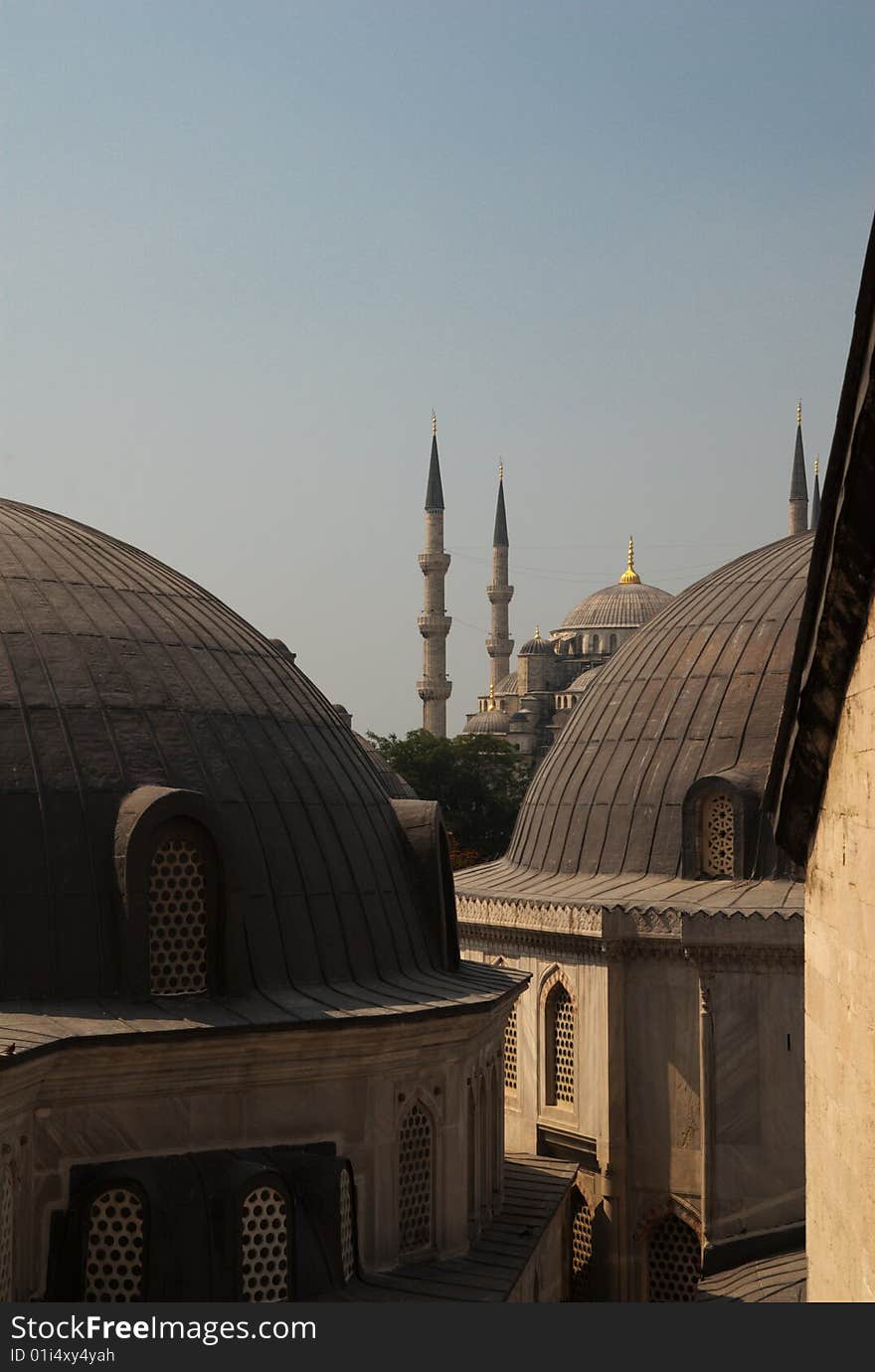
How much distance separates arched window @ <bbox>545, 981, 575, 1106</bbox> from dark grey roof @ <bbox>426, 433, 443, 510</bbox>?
75391mm

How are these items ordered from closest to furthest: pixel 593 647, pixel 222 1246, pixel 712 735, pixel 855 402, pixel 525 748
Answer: pixel 855 402 < pixel 222 1246 < pixel 712 735 < pixel 525 748 < pixel 593 647

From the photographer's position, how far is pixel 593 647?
357 feet

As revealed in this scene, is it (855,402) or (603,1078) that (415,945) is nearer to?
(603,1078)

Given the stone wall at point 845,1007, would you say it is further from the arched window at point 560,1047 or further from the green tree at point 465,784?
the green tree at point 465,784

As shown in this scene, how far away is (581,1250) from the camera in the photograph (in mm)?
22781

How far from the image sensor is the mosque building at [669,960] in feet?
69.2

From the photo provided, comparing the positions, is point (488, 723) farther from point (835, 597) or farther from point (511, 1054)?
point (835, 597)

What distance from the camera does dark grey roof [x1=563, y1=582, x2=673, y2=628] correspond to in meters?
108

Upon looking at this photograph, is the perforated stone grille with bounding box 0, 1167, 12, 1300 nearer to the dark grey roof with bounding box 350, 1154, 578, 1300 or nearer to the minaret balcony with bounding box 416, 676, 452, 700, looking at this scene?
the dark grey roof with bounding box 350, 1154, 578, 1300

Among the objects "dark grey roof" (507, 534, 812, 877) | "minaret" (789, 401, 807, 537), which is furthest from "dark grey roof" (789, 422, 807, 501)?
"dark grey roof" (507, 534, 812, 877)

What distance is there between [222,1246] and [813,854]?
258 inches

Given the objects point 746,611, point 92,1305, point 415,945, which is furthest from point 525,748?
point 92,1305

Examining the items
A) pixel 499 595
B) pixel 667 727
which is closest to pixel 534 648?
pixel 499 595

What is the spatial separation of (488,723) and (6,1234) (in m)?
87.2
